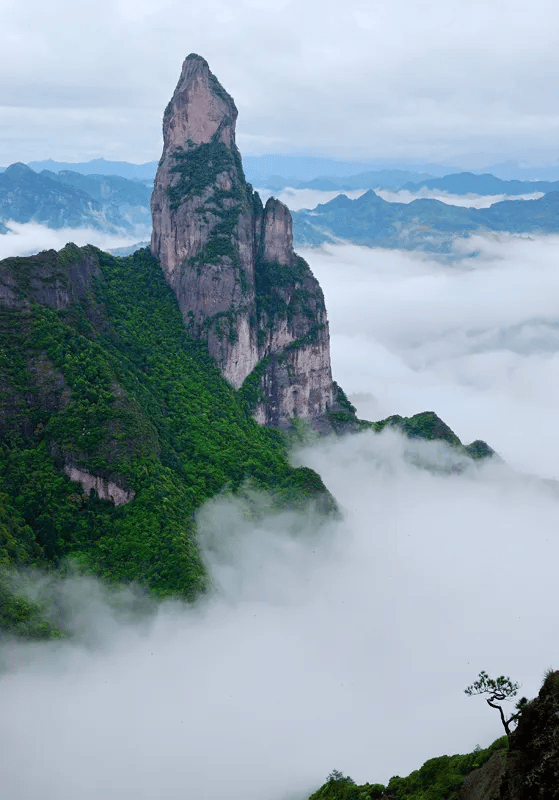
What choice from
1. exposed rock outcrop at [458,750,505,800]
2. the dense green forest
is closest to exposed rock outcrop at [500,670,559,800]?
exposed rock outcrop at [458,750,505,800]

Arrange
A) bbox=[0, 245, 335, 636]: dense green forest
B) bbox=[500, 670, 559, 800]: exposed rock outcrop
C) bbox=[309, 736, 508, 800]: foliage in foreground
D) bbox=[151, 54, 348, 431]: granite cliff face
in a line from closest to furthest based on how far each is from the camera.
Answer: bbox=[500, 670, 559, 800]: exposed rock outcrop → bbox=[309, 736, 508, 800]: foliage in foreground → bbox=[0, 245, 335, 636]: dense green forest → bbox=[151, 54, 348, 431]: granite cliff face

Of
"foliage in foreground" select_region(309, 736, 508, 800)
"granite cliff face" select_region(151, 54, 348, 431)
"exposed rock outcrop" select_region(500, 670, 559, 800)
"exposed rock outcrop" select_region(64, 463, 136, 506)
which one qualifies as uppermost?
"granite cliff face" select_region(151, 54, 348, 431)

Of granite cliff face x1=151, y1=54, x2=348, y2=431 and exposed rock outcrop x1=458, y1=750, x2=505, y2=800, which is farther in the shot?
granite cliff face x1=151, y1=54, x2=348, y2=431

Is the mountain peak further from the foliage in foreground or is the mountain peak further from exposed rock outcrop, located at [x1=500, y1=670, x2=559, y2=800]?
exposed rock outcrop, located at [x1=500, y1=670, x2=559, y2=800]

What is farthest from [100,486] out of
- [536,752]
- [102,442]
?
[536,752]

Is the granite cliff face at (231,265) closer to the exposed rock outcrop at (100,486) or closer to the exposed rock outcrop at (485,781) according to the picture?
the exposed rock outcrop at (100,486)

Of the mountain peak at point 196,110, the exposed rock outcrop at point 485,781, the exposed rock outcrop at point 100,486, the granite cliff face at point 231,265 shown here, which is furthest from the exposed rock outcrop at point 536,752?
the mountain peak at point 196,110
